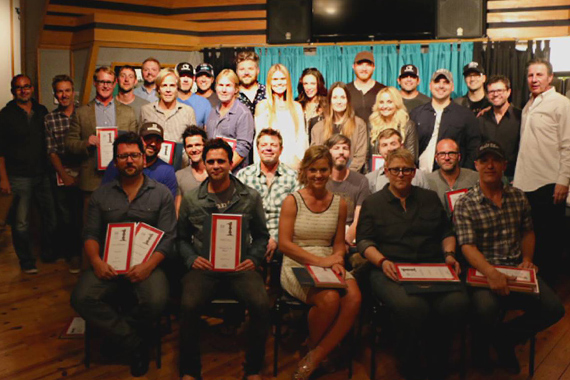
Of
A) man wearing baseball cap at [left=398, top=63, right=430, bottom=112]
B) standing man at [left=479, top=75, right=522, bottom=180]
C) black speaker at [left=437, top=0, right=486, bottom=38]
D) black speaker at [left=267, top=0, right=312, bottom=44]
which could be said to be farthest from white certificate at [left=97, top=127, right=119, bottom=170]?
black speaker at [left=437, top=0, right=486, bottom=38]

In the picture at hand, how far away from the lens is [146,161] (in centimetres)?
379

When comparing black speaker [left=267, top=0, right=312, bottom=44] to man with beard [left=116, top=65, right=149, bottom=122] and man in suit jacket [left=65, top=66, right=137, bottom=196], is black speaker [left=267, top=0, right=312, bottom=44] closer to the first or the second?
man with beard [left=116, top=65, right=149, bottom=122]

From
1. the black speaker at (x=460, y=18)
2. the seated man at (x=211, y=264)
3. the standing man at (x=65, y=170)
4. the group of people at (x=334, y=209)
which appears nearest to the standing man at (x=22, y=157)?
the standing man at (x=65, y=170)

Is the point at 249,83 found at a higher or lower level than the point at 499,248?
higher

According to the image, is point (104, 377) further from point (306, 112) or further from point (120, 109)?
point (306, 112)

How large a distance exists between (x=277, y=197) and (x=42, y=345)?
182cm

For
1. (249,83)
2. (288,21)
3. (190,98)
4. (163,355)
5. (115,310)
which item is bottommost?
(163,355)

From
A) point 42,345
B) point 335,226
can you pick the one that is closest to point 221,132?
point 335,226

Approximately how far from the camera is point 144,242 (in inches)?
125

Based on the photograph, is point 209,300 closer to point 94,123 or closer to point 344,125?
point 344,125

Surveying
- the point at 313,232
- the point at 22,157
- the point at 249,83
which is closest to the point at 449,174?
the point at 313,232

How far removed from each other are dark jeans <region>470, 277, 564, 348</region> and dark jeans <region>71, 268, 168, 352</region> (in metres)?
1.80

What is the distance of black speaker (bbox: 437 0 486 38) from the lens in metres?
6.88

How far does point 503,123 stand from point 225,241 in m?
2.72
